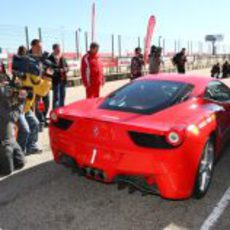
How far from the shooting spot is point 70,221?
3639 millimetres

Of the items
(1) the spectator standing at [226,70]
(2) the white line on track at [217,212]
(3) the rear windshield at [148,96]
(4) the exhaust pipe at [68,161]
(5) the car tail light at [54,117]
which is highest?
(3) the rear windshield at [148,96]

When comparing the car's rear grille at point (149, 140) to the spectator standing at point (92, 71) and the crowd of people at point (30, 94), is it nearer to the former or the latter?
the crowd of people at point (30, 94)

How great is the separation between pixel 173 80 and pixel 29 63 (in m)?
2.69

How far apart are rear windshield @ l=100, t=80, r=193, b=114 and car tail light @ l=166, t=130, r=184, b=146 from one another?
61 centimetres

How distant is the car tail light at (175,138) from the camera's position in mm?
3580

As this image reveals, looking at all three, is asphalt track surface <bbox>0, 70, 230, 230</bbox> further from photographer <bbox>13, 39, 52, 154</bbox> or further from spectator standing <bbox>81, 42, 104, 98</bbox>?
spectator standing <bbox>81, 42, 104, 98</bbox>

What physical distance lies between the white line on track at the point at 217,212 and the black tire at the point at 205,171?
196mm

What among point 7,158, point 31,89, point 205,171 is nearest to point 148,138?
point 205,171

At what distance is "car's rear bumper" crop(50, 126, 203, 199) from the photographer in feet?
11.8

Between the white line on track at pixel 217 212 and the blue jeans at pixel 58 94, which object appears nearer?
the white line on track at pixel 217 212

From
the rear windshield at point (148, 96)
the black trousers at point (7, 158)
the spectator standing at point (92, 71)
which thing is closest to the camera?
the rear windshield at point (148, 96)

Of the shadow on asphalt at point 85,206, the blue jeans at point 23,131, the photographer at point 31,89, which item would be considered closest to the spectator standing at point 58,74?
the photographer at point 31,89

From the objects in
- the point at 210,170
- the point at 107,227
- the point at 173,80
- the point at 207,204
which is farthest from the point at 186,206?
the point at 173,80

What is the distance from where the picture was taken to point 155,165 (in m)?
3.60
